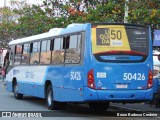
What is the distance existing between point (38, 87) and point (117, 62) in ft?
16.5

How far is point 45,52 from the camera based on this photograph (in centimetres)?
1706

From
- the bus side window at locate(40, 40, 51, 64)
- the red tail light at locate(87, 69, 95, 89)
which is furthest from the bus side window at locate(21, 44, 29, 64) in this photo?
the red tail light at locate(87, 69, 95, 89)

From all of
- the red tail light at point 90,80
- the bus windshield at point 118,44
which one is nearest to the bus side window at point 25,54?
the bus windshield at point 118,44

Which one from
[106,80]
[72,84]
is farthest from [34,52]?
[106,80]

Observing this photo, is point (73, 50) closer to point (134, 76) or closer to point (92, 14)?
point (134, 76)

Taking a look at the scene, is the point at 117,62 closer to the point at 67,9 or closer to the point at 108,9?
the point at 108,9

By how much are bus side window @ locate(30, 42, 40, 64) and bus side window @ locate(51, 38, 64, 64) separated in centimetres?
205

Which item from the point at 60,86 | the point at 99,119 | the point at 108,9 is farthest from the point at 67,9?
the point at 99,119

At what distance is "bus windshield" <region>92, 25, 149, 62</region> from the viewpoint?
13614mm

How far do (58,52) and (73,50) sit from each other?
4.41 ft

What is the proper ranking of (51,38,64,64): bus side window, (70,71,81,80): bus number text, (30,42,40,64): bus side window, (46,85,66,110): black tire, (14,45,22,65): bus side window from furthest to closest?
(14,45,22,65): bus side window → (30,42,40,64): bus side window → (46,85,66,110): black tire → (51,38,64,64): bus side window → (70,71,81,80): bus number text

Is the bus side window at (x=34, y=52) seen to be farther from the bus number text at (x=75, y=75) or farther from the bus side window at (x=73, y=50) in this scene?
the bus number text at (x=75, y=75)

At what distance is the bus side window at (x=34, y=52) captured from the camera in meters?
18.1

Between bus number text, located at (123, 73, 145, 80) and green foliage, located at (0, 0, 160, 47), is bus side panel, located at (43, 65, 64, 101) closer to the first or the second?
bus number text, located at (123, 73, 145, 80)
